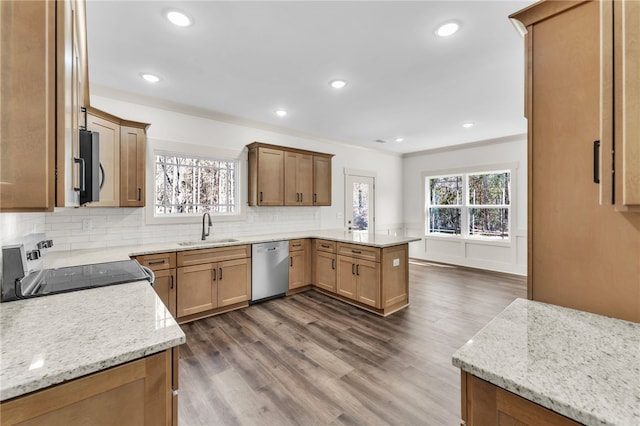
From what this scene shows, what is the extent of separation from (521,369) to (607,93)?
0.79m

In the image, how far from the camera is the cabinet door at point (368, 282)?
3.38 m

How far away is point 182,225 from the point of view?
12.3 ft

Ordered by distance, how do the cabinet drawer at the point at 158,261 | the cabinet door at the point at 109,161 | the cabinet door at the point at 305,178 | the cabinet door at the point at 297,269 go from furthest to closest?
the cabinet door at the point at 305,178
the cabinet door at the point at 297,269
the cabinet drawer at the point at 158,261
the cabinet door at the point at 109,161

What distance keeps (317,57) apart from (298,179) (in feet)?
7.28

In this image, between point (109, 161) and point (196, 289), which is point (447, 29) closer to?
point (109, 161)

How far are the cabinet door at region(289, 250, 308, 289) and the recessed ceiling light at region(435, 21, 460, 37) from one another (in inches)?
123

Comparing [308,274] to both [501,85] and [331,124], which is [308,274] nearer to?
[331,124]

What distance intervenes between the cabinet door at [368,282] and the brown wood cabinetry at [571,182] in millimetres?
2168

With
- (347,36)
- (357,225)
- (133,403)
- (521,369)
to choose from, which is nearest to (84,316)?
(133,403)

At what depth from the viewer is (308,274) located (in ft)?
14.1

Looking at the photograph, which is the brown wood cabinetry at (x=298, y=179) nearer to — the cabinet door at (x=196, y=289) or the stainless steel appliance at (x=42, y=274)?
the cabinet door at (x=196, y=289)

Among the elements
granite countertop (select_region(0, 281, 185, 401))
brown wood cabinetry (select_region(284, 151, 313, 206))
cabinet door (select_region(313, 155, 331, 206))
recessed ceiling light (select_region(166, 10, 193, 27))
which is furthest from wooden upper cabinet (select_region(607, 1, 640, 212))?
cabinet door (select_region(313, 155, 331, 206))

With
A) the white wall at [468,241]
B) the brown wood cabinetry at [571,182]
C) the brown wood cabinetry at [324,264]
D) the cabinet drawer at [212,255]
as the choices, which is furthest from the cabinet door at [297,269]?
the white wall at [468,241]

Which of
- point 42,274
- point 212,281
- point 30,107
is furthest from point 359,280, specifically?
point 30,107
